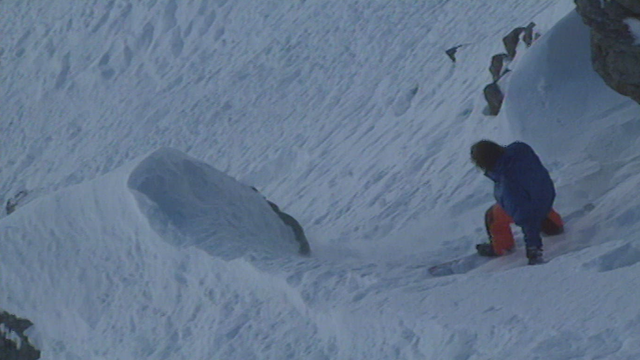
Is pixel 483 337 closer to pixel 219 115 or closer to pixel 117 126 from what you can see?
pixel 219 115

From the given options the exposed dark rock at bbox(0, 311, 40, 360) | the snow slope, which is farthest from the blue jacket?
the exposed dark rock at bbox(0, 311, 40, 360)

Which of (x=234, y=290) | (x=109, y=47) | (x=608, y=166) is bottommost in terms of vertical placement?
(x=608, y=166)

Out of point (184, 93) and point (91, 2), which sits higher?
point (91, 2)

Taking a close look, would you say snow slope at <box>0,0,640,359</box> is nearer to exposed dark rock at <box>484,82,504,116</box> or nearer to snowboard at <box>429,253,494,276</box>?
exposed dark rock at <box>484,82,504,116</box>

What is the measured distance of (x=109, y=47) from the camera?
1823cm

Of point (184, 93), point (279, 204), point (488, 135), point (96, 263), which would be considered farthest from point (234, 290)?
point (184, 93)

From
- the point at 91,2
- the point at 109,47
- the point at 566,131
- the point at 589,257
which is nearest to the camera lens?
the point at 589,257

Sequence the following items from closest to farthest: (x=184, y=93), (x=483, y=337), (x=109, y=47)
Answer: (x=483, y=337), (x=184, y=93), (x=109, y=47)

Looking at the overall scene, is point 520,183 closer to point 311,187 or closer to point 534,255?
point 534,255

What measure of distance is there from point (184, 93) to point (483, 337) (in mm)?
11736

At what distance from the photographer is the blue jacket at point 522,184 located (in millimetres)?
6480

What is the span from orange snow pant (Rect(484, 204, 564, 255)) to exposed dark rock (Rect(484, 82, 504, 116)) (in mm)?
→ 3259

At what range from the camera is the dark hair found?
255 inches

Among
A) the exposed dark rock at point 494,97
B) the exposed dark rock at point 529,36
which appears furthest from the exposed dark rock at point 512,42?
the exposed dark rock at point 494,97
